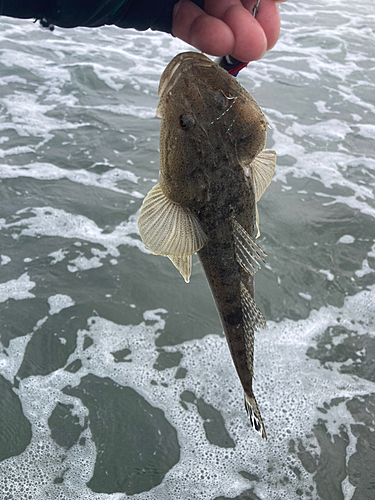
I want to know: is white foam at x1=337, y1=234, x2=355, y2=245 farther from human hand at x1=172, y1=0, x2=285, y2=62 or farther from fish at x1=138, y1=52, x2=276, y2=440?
human hand at x1=172, y1=0, x2=285, y2=62

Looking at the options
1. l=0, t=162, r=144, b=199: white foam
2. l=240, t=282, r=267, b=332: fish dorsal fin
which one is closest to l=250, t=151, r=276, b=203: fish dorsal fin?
l=240, t=282, r=267, b=332: fish dorsal fin

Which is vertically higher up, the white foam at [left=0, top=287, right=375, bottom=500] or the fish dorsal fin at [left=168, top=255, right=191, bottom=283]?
the fish dorsal fin at [left=168, top=255, right=191, bottom=283]

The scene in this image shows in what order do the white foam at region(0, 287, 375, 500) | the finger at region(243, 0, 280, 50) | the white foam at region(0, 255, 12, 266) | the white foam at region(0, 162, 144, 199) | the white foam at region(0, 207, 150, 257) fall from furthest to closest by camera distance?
the white foam at region(0, 162, 144, 199) → the white foam at region(0, 207, 150, 257) → the white foam at region(0, 255, 12, 266) → the white foam at region(0, 287, 375, 500) → the finger at region(243, 0, 280, 50)

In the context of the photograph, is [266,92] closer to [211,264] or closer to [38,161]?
[38,161]

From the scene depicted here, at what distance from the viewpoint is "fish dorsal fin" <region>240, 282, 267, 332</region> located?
2.30 m

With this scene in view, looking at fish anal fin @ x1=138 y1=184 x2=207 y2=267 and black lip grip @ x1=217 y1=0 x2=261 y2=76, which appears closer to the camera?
fish anal fin @ x1=138 y1=184 x2=207 y2=267

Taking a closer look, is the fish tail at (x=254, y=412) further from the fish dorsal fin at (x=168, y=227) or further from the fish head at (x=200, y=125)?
the fish head at (x=200, y=125)

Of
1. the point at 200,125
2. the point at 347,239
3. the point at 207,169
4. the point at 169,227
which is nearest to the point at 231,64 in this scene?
the point at 200,125

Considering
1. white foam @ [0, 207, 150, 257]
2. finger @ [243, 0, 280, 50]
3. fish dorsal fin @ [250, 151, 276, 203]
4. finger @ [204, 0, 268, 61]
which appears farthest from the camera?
white foam @ [0, 207, 150, 257]

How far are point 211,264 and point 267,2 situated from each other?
52.9 inches

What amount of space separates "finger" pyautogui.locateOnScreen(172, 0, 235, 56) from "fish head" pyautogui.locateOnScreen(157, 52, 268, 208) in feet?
0.25

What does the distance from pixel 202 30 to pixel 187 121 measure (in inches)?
18.2

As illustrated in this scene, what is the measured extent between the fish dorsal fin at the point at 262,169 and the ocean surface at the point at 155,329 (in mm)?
3128

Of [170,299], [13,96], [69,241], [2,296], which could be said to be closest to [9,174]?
[69,241]
